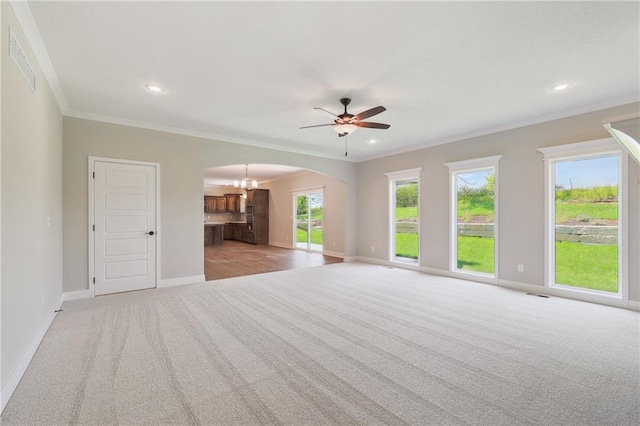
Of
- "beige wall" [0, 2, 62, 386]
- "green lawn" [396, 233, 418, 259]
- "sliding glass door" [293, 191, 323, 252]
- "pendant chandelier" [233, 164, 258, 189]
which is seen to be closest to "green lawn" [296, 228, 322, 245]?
"sliding glass door" [293, 191, 323, 252]

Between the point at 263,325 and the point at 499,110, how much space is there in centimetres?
445

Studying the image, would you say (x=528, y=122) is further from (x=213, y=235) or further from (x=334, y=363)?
(x=213, y=235)

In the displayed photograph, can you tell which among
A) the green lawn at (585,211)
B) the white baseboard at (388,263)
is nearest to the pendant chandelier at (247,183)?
the white baseboard at (388,263)

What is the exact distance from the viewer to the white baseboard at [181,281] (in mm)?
4864

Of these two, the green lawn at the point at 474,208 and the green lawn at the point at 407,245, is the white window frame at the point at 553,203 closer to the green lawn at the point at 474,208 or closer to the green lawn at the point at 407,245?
the green lawn at the point at 474,208

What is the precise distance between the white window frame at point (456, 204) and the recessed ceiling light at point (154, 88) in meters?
5.12

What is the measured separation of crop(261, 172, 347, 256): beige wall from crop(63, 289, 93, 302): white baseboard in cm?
561

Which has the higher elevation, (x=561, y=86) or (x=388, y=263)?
(x=561, y=86)

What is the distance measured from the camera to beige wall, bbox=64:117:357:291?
415 cm

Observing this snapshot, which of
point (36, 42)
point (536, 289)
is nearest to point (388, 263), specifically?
point (536, 289)

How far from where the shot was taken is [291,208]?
1050cm

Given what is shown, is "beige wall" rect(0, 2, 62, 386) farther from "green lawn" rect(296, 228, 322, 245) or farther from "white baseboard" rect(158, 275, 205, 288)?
"green lawn" rect(296, 228, 322, 245)

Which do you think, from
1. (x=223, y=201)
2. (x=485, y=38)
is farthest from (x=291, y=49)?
(x=223, y=201)

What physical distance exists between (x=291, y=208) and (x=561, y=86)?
8288 millimetres
